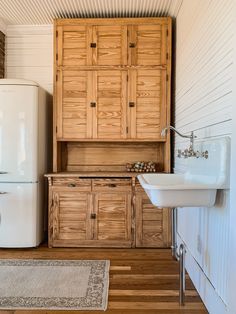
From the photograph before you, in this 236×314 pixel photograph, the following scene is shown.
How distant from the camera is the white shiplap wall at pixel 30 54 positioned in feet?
12.3

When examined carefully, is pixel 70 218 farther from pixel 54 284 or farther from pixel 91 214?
pixel 54 284

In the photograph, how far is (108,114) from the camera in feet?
10.9

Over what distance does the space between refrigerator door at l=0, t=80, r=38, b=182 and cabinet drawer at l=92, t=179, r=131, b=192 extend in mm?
693

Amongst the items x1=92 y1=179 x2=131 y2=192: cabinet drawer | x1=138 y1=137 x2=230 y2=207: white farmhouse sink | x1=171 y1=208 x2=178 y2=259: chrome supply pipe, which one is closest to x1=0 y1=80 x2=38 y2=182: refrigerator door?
x1=92 y1=179 x2=131 y2=192: cabinet drawer

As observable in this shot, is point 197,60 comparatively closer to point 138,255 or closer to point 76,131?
point 76,131

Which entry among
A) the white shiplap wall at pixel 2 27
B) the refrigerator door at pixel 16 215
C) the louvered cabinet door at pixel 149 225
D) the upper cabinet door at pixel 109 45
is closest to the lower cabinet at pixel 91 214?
the louvered cabinet door at pixel 149 225

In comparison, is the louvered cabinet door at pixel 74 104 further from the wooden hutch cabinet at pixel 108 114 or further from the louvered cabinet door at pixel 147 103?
the louvered cabinet door at pixel 147 103

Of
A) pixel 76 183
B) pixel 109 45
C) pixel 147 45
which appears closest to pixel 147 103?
pixel 147 45

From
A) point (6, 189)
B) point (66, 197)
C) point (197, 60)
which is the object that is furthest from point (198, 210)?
point (6, 189)

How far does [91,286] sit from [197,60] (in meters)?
1.99

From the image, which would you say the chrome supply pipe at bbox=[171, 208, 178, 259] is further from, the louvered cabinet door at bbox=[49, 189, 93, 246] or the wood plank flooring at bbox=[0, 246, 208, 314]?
the louvered cabinet door at bbox=[49, 189, 93, 246]

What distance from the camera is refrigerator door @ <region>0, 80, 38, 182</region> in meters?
3.07

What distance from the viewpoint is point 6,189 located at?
3086mm

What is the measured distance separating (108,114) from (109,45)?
78 cm
